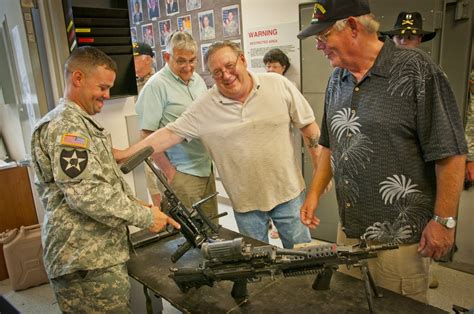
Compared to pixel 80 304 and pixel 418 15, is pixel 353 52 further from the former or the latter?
pixel 80 304

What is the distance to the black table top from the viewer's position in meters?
1.18

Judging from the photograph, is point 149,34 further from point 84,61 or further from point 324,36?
point 324,36

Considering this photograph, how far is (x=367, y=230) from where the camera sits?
1340 mm

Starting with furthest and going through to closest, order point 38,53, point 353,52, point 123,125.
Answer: point 123,125, point 38,53, point 353,52

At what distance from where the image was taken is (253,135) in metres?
1.77

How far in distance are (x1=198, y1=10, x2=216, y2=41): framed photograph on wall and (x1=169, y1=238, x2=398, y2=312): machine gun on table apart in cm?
318

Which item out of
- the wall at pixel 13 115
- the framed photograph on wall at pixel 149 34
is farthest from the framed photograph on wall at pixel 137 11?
the wall at pixel 13 115

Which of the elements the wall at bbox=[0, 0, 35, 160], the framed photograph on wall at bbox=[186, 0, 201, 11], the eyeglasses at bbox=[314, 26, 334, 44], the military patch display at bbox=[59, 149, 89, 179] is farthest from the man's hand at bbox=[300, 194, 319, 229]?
the framed photograph on wall at bbox=[186, 0, 201, 11]

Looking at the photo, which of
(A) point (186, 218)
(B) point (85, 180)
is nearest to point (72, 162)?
(B) point (85, 180)

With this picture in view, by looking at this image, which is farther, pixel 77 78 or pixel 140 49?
pixel 140 49

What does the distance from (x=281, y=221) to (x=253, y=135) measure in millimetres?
464

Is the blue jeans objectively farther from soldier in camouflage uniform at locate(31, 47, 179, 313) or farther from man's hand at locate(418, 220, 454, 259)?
man's hand at locate(418, 220, 454, 259)

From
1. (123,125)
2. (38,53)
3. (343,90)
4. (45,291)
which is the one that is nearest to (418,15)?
(343,90)

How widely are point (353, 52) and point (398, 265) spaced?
2.46ft
